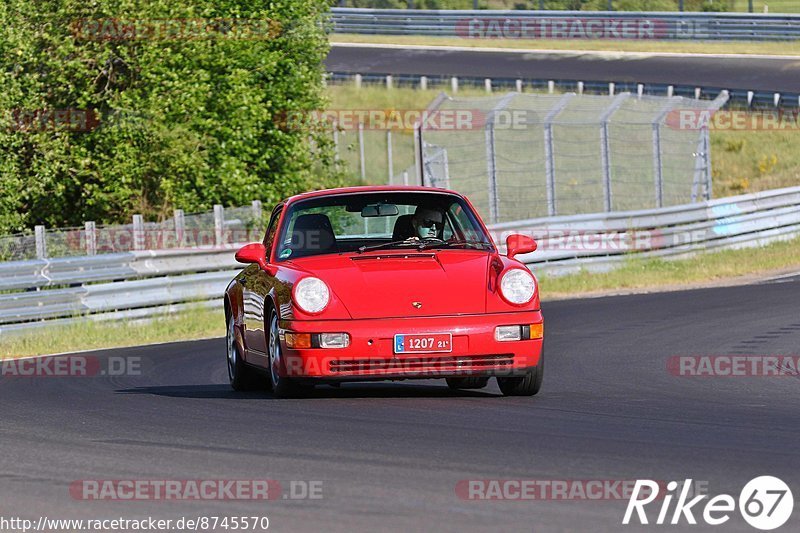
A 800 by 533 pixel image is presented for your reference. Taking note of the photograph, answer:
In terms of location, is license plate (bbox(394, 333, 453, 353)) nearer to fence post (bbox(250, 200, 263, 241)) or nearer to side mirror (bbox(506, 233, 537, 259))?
side mirror (bbox(506, 233, 537, 259))

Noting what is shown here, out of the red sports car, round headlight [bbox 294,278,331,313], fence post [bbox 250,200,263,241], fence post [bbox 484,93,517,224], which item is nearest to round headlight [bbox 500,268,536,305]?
the red sports car

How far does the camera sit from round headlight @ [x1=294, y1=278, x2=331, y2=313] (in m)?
9.16

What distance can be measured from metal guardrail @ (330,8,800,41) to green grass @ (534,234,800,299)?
26.9 metres

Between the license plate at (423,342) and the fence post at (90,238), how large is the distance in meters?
11.0

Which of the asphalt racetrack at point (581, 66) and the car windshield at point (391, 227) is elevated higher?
the car windshield at point (391, 227)

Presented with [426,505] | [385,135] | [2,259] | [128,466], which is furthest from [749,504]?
[385,135]

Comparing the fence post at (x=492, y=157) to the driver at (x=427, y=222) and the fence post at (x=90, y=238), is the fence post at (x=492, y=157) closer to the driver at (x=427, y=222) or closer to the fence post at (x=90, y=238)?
the fence post at (x=90, y=238)

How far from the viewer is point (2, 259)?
1853 centimetres

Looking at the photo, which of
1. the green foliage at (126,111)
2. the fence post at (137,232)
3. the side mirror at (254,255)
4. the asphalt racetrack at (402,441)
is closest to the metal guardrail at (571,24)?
the green foliage at (126,111)

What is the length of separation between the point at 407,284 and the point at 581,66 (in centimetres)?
4072

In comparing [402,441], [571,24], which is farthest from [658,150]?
[571,24]

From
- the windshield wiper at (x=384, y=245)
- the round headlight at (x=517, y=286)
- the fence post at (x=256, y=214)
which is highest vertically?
the windshield wiper at (x=384, y=245)

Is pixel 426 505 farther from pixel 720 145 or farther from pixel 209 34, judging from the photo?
pixel 720 145

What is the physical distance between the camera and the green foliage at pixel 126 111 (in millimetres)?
24953
